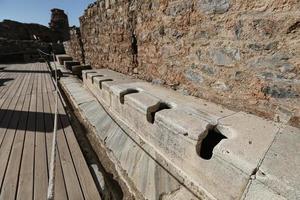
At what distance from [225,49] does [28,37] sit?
19365 mm

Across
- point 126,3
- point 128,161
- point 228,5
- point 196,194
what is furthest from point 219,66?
point 126,3

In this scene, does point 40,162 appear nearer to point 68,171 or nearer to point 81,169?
point 68,171

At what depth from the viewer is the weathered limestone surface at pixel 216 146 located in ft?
3.06

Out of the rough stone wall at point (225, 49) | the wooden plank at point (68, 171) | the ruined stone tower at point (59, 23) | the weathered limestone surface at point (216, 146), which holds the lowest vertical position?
the wooden plank at point (68, 171)

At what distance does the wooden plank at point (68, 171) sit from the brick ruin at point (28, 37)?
1149cm

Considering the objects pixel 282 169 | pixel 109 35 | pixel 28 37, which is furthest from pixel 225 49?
pixel 28 37

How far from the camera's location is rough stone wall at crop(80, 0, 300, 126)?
131 cm

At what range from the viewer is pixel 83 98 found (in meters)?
3.81

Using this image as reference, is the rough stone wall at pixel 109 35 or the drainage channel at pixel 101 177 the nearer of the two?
the drainage channel at pixel 101 177

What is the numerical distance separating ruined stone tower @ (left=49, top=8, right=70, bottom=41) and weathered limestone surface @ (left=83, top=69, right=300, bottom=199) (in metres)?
18.1

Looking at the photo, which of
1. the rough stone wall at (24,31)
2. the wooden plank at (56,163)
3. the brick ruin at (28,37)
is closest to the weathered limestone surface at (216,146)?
the wooden plank at (56,163)

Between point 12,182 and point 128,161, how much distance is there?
43.4 inches

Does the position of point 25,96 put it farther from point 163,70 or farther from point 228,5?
point 228,5

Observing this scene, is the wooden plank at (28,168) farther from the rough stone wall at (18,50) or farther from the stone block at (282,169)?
the rough stone wall at (18,50)
